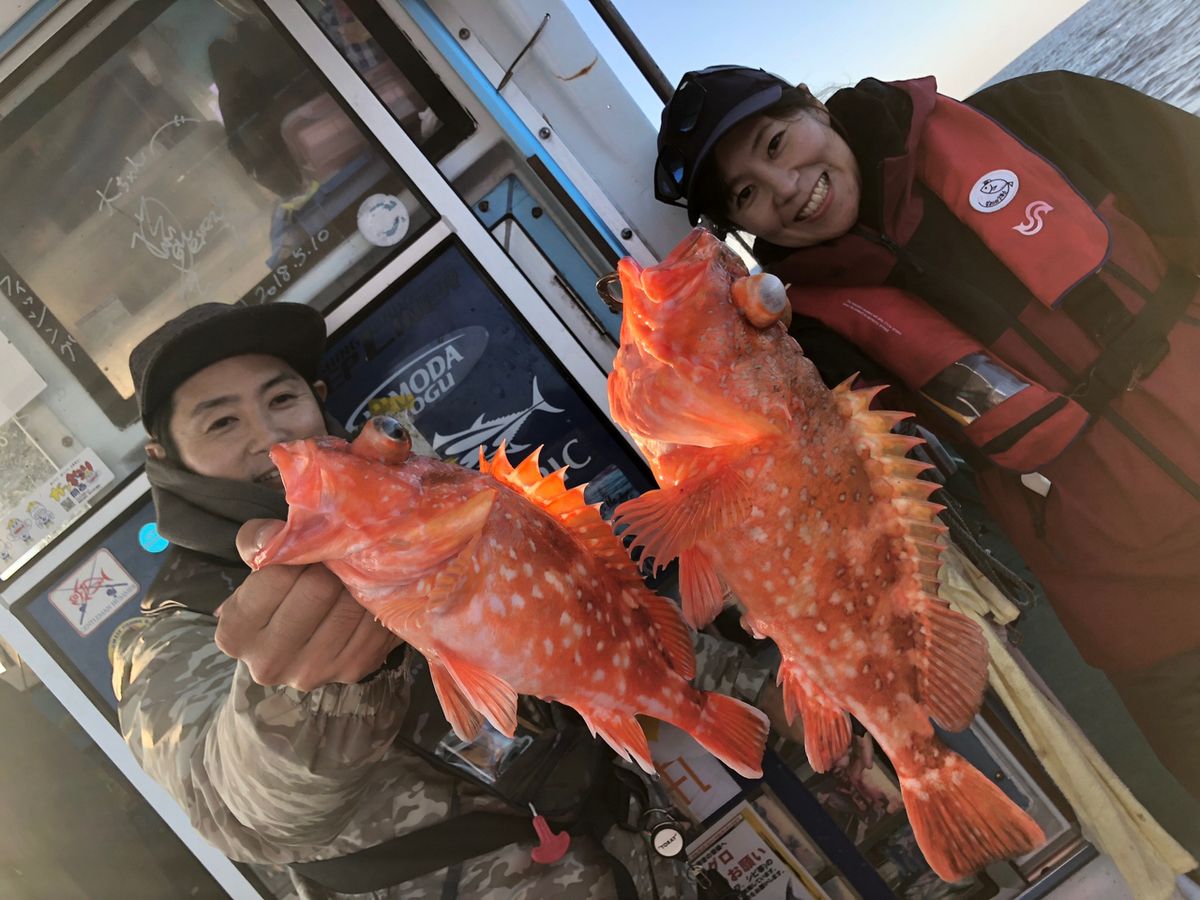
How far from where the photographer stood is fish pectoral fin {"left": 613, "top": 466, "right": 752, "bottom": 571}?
4.45 feet

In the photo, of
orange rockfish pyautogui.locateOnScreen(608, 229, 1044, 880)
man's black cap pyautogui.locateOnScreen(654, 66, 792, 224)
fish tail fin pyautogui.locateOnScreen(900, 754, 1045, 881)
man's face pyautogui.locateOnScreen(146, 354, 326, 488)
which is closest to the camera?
orange rockfish pyautogui.locateOnScreen(608, 229, 1044, 880)

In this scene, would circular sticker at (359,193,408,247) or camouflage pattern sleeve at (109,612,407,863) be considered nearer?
camouflage pattern sleeve at (109,612,407,863)

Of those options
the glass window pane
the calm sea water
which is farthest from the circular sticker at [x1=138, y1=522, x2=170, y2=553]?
the calm sea water

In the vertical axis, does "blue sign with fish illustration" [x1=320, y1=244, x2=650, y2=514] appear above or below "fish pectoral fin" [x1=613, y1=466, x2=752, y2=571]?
above

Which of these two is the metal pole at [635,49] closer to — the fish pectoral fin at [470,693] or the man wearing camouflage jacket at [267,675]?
the man wearing camouflage jacket at [267,675]

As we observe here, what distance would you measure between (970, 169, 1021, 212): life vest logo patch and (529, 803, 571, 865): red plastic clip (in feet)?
8.67

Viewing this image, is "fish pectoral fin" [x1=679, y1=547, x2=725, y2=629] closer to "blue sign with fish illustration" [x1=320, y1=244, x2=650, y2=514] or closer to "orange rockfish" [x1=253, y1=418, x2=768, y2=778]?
"orange rockfish" [x1=253, y1=418, x2=768, y2=778]

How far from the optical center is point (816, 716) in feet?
5.28

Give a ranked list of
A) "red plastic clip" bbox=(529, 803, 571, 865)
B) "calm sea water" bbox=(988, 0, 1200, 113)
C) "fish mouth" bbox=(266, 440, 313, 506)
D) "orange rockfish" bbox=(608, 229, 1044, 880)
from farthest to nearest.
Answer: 1. "calm sea water" bbox=(988, 0, 1200, 113)
2. "red plastic clip" bbox=(529, 803, 571, 865)
3. "orange rockfish" bbox=(608, 229, 1044, 880)
4. "fish mouth" bbox=(266, 440, 313, 506)

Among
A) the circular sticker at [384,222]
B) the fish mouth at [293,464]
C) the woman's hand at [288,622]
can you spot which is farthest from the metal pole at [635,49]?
the woman's hand at [288,622]

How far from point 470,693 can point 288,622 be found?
407 mm

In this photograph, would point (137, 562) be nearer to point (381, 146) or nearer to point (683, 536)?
point (381, 146)

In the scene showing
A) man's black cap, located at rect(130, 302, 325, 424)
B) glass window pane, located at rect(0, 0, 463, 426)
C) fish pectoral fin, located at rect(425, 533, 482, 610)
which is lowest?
fish pectoral fin, located at rect(425, 533, 482, 610)

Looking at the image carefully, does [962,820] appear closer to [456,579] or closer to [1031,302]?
[456,579]
